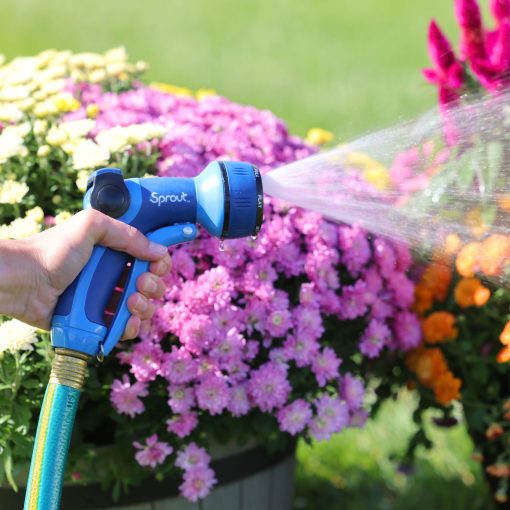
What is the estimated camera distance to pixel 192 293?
1.99 metres

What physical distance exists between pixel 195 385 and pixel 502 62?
3.28 ft

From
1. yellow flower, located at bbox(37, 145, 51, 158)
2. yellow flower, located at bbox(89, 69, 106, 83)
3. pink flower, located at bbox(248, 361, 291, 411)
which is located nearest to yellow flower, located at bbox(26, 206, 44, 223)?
yellow flower, located at bbox(37, 145, 51, 158)

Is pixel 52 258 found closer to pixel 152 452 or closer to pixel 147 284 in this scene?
pixel 147 284

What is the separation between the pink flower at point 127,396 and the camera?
1.93 metres

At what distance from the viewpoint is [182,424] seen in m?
1.95

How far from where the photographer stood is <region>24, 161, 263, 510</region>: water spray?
1.57m

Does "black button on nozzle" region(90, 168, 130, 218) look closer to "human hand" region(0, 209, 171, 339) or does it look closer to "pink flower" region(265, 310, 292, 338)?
"human hand" region(0, 209, 171, 339)

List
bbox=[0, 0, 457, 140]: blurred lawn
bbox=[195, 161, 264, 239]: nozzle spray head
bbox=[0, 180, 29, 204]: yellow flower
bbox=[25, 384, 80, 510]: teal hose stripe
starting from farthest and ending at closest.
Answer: bbox=[0, 0, 457, 140]: blurred lawn → bbox=[0, 180, 29, 204]: yellow flower → bbox=[195, 161, 264, 239]: nozzle spray head → bbox=[25, 384, 80, 510]: teal hose stripe

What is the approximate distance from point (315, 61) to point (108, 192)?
5.80m

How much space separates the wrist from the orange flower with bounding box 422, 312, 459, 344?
107 centimetres

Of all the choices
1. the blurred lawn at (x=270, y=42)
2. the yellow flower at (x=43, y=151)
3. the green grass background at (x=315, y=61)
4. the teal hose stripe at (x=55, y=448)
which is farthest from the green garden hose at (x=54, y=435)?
the blurred lawn at (x=270, y=42)

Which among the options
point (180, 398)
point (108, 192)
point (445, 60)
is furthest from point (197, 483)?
point (445, 60)

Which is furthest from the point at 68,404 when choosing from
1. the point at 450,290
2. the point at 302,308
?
the point at 450,290

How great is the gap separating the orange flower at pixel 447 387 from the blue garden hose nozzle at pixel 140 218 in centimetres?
82
